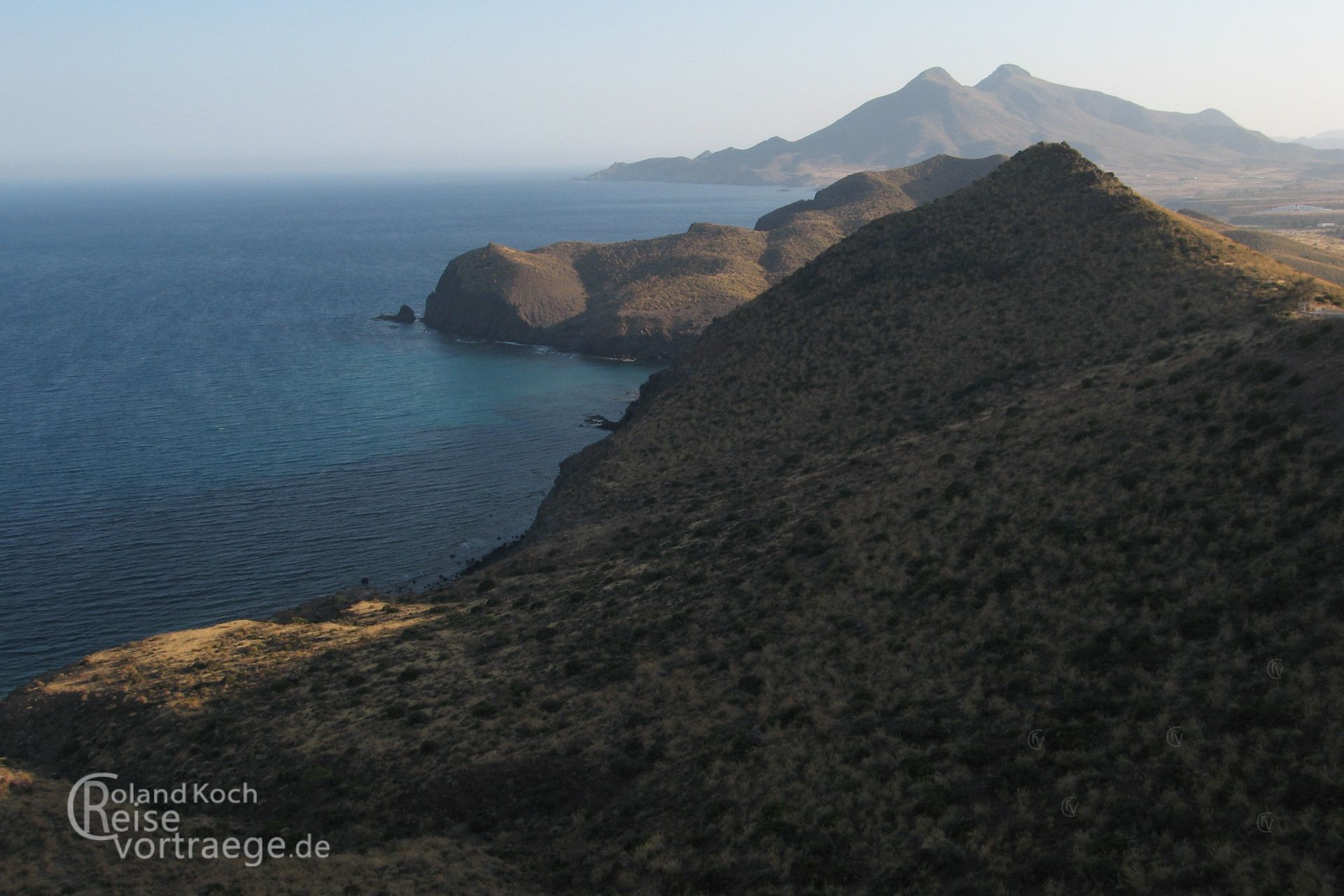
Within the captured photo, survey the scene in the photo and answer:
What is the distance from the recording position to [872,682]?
82.8ft

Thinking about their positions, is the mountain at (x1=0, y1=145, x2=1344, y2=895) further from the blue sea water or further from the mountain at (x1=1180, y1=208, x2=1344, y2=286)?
the mountain at (x1=1180, y1=208, x2=1344, y2=286)

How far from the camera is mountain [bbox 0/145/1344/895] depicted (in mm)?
17953

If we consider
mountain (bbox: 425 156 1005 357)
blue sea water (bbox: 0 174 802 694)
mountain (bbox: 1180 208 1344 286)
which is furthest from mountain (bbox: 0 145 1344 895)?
mountain (bbox: 425 156 1005 357)

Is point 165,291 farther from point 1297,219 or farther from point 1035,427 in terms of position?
point 1297,219

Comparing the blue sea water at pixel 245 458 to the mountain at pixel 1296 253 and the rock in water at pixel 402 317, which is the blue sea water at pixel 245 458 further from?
the mountain at pixel 1296 253

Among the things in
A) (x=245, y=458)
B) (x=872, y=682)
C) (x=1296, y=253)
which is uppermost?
(x=1296, y=253)

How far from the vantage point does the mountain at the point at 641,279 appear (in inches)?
4902

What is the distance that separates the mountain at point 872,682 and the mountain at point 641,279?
78284mm

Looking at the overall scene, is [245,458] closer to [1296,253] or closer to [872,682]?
[872,682]

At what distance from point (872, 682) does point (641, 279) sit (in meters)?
123

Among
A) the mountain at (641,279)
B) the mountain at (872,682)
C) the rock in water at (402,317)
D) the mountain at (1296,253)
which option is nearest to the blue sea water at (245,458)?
the rock in water at (402,317)

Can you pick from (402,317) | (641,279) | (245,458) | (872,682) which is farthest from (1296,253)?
(245,458)

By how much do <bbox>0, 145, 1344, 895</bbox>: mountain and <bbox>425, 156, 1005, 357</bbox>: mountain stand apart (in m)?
78.3

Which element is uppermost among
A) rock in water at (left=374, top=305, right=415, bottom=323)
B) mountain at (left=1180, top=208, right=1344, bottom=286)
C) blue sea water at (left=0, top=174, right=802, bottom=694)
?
mountain at (left=1180, top=208, right=1344, bottom=286)
